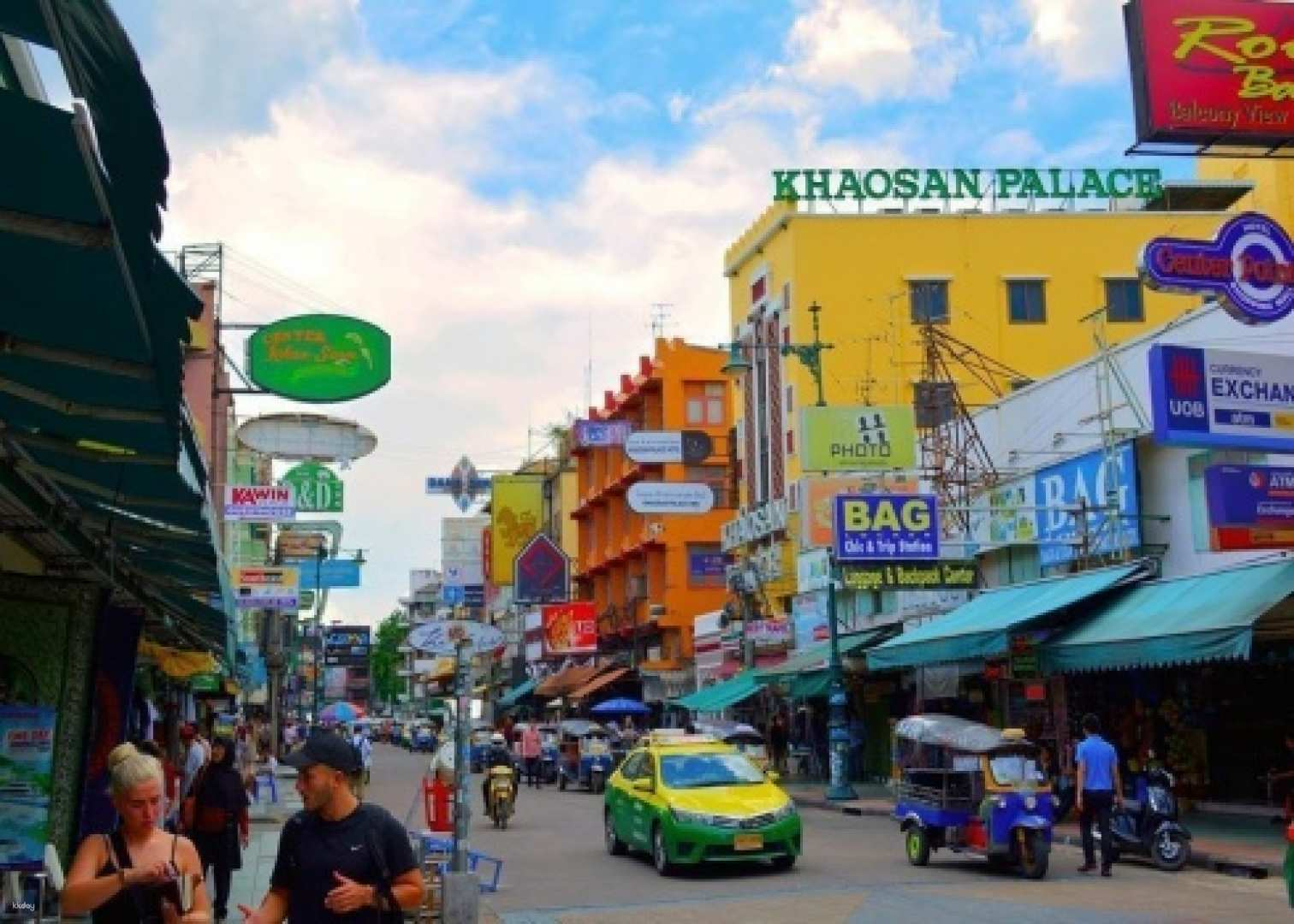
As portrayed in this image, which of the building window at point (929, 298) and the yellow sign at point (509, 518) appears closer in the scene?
the building window at point (929, 298)

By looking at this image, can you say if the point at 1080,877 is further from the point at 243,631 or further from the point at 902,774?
the point at 243,631

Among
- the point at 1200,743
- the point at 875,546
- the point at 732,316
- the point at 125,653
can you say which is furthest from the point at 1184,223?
the point at 125,653

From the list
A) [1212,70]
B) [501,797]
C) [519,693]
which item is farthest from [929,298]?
[519,693]

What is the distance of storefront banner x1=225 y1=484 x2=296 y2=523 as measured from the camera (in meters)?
28.4

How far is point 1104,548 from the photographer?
26109 millimetres

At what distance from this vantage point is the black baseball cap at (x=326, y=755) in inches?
229

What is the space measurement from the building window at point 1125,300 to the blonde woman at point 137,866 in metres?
46.3

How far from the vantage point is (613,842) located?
21312 millimetres

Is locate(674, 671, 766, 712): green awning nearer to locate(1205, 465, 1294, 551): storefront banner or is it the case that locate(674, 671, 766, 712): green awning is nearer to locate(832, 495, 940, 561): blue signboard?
locate(832, 495, 940, 561): blue signboard

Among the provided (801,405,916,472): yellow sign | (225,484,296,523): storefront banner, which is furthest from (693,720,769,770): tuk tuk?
(225,484,296,523): storefront banner

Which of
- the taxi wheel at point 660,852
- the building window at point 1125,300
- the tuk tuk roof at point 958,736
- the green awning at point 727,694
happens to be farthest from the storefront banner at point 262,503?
the building window at point 1125,300

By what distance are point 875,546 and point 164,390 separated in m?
23.8

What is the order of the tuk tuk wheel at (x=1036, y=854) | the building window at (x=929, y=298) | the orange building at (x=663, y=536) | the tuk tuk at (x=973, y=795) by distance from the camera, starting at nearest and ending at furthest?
the tuk tuk wheel at (x=1036, y=854) < the tuk tuk at (x=973, y=795) < the building window at (x=929, y=298) < the orange building at (x=663, y=536)

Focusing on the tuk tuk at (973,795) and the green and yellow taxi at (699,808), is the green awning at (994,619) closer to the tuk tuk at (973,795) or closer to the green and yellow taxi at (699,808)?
the tuk tuk at (973,795)
